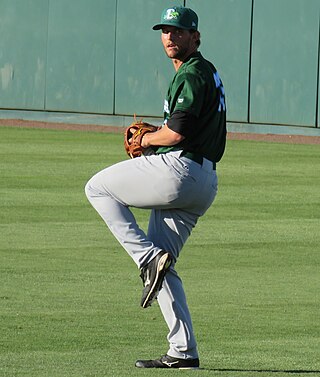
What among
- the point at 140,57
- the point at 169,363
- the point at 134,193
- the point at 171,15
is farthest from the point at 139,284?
the point at 140,57

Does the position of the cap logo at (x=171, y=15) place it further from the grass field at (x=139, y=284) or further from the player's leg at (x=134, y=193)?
the grass field at (x=139, y=284)

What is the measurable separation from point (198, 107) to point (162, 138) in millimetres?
260

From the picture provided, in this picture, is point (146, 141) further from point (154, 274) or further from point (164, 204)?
point (154, 274)

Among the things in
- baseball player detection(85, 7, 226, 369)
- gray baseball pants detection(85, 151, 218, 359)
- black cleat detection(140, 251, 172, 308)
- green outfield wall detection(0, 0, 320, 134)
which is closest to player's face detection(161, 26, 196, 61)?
baseball player detection(85, 7, 226, 369)

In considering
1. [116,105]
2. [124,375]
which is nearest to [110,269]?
[124,375]

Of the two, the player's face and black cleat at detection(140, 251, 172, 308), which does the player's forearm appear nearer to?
the player's face

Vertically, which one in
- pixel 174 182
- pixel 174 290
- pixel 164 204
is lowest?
pixel 174 290

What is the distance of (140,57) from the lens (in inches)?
1128

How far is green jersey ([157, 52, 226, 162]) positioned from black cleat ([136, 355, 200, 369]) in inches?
42.8

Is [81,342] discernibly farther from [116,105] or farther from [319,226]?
[116,105]

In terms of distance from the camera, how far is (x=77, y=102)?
96.6ft

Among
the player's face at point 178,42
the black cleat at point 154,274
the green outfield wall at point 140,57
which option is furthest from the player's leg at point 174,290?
the green outfield wall at point 140,57

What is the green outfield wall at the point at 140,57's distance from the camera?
26.8 m

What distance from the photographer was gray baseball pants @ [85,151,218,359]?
645 cm
